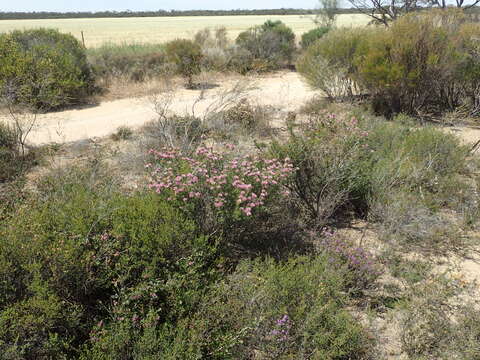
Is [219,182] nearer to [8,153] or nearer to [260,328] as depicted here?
[260,328]

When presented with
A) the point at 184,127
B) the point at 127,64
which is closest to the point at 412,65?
the point at 184,127

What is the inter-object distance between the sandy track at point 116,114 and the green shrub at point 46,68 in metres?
0.54

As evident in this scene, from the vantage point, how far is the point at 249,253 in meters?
4.33

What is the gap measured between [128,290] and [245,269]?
40.7 inches

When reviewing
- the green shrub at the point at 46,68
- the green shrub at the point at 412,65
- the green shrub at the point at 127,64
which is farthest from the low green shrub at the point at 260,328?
the green shrub at the point at 127,64

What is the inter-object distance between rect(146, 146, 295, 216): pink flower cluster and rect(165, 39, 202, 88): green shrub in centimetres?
1222

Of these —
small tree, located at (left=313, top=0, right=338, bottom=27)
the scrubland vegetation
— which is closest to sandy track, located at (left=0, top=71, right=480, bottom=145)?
the scrubland vegetation

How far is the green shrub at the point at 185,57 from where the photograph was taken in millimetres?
15922

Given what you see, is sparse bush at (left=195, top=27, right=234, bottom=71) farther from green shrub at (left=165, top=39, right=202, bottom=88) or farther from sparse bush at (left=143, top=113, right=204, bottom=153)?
sparse bush at (left=143, top=113, right=204, bottom=153)

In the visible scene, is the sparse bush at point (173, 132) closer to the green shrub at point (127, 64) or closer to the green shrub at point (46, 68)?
the green shrub at point (46, 68)

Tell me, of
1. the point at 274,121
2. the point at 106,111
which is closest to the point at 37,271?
the point at 274,121

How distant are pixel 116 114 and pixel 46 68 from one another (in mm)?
2277

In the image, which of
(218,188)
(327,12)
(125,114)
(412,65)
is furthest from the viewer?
(327,12)

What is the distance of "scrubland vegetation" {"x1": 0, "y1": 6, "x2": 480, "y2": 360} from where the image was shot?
114 inches
